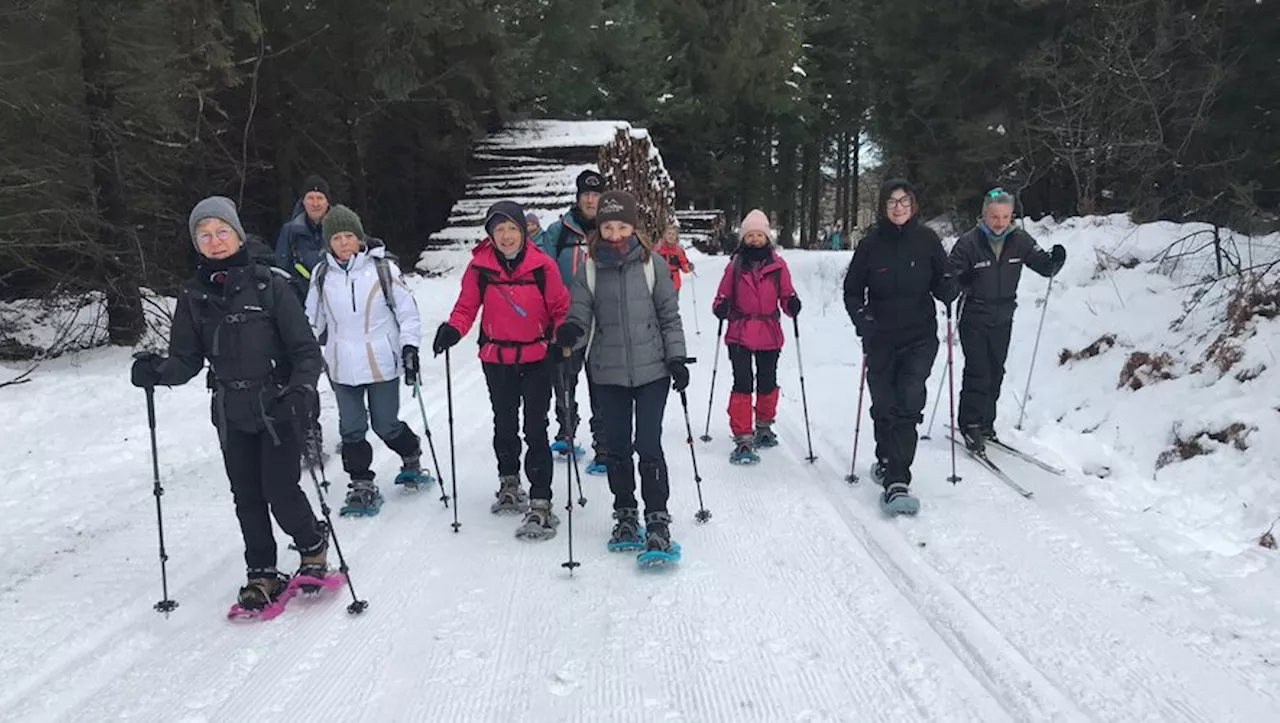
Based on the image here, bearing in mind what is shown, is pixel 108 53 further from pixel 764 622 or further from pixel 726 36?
pixel 726 36

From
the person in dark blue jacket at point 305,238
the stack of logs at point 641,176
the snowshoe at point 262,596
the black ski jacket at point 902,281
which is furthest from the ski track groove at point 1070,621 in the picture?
the stack of logs at point 641,176

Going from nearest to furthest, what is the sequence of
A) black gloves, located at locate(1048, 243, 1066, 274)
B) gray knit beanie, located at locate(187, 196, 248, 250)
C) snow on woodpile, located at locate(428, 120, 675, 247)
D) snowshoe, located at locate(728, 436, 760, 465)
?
1. gray knit beanie, located at locate(187, 196, 248, 250)
2. black gloves, located at locate(1048, 243, 1066, 274)
3. snowshoe, located at locate(728, 436, 760, 465)
4. snow on woodpile, located at locate(428, 120, 675, 247)

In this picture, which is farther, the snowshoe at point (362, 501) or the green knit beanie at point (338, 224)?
the snowshoe at point (362, 501)

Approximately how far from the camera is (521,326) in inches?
205

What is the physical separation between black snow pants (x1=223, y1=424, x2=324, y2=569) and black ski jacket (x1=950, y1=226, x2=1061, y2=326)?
5077mm

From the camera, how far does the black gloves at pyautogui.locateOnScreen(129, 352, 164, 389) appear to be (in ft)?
12.8

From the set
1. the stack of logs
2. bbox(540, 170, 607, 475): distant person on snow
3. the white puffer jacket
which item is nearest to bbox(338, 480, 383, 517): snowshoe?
the white puffer jacket

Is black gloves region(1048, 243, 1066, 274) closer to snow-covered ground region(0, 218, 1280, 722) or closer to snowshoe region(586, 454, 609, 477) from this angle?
snow-covered ground region(0, 218, 1280, 722)

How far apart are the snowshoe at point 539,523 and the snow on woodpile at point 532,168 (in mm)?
12321

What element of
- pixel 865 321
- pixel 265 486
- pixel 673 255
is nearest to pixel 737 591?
pixel 865 321

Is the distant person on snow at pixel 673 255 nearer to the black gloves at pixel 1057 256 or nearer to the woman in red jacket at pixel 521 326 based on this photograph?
the black gloves at pixel 1057 256

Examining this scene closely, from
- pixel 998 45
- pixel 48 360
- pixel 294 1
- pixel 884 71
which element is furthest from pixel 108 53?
pixel 884 71

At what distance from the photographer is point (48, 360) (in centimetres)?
1005

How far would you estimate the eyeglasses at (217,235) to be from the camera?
12.8ft
